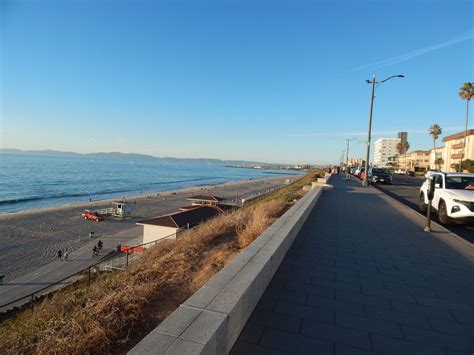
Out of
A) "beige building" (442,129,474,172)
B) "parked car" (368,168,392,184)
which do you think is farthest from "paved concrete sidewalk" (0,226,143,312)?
"beige building" (442,129,474,172)

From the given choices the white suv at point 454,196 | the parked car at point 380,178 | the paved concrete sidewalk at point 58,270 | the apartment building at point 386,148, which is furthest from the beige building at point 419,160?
the white suv at point 454,196

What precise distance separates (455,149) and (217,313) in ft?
272

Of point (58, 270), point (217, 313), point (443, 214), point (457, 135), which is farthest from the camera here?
point (457, 135)

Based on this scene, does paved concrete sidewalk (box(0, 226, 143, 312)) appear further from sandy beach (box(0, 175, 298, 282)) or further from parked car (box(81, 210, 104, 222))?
parked car (box(81, 210, 104, 222))

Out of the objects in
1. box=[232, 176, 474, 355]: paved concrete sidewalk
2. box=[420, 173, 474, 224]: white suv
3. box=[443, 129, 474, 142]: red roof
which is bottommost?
box=[232, 176, 474, 355]: paved concrete sidewalk

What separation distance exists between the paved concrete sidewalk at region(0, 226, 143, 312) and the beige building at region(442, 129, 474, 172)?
64098 mm

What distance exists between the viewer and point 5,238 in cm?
2370

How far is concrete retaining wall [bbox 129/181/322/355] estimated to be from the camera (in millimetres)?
1766

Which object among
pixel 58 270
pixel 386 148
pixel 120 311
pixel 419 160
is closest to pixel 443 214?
pixel 120 311

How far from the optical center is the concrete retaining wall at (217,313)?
69.5 inches

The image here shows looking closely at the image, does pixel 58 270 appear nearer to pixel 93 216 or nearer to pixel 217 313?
pixel 93 216

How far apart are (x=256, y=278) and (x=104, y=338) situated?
143cm

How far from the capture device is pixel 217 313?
213 cm

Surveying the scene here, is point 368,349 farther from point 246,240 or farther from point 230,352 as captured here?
point 246,240
